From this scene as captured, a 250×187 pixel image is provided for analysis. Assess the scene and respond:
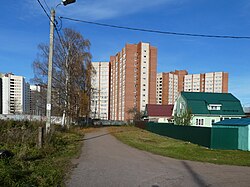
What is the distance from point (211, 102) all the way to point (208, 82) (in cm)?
6528

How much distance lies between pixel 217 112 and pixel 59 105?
911 inches

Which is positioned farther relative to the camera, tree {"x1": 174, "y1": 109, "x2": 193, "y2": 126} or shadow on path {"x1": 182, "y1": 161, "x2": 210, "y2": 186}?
tree {"x1": 174, "y1": 109, "x2": 193, "y2": 126}

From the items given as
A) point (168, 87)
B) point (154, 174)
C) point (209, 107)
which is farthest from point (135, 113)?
point (154, 174)

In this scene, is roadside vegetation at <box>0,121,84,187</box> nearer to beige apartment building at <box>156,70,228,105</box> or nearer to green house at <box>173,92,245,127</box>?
green house at <box>173,92,245,127</box>

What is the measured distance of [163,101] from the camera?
104562 millimetres

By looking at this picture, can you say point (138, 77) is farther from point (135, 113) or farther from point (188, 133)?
point (188, 133)

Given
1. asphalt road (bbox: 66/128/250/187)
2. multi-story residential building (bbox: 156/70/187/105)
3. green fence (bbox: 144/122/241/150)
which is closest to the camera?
asphalt road (bbox: 66/128/250/187)

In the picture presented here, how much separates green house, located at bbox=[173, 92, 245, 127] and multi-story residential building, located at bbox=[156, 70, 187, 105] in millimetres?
59746

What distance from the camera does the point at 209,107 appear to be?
1655 inches

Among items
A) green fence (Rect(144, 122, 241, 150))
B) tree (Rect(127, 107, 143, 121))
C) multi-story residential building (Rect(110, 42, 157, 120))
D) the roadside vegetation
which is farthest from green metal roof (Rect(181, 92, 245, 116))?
multi-story residential building (Rect(110, 42, 157, 120))

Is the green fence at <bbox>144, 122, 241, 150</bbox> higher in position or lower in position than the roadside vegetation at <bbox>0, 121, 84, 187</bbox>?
lower

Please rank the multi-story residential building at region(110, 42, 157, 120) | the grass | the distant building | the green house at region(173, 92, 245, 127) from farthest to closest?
the multi-story residential building at region(110, 42, 157, 120) → the distant building → the green house at region(173, 92, 245, 127) → the grass

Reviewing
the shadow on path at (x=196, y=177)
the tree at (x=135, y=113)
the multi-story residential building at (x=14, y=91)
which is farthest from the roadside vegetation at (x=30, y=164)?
the multi-story residential building at (x=14, y=91)

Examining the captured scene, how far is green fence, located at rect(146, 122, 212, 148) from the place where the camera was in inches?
762
